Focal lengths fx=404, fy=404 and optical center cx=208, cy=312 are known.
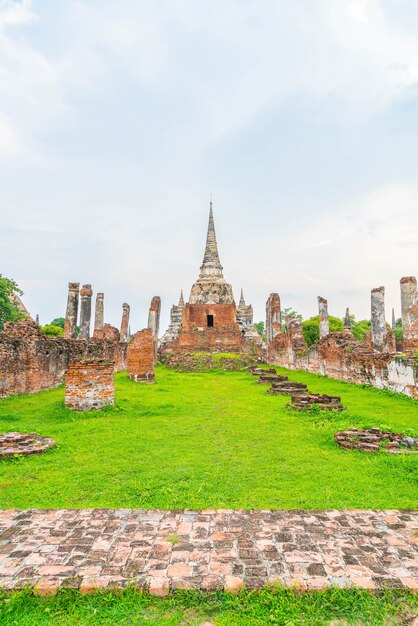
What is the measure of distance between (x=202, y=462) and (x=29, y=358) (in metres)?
8.18

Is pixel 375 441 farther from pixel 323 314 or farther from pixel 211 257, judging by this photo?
pixel 211 257

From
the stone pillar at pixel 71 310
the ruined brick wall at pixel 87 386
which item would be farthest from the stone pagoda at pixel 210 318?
the ruined brick wall at pixel 87 386

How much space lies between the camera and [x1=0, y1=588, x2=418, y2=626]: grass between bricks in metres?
2.47

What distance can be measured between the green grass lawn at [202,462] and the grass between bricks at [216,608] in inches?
54.0

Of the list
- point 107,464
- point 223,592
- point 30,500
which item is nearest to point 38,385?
point 107,464

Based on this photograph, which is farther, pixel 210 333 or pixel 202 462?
pixel 210 333

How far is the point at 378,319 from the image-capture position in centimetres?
1750

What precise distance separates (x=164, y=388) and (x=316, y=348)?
7.96m

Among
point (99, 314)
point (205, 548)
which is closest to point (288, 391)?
point (205, 548)

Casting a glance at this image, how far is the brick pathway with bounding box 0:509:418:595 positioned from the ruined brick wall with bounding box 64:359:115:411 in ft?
16.2

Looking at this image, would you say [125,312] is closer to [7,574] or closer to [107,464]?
[107,464]

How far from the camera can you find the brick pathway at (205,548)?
2824 millimetres

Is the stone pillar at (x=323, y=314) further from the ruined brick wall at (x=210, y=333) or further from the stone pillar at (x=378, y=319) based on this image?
the stone pillar at (x=378, y=319)

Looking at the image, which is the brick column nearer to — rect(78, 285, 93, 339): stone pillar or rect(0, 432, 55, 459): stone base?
rect(0, 432, 55, 459): stone base
